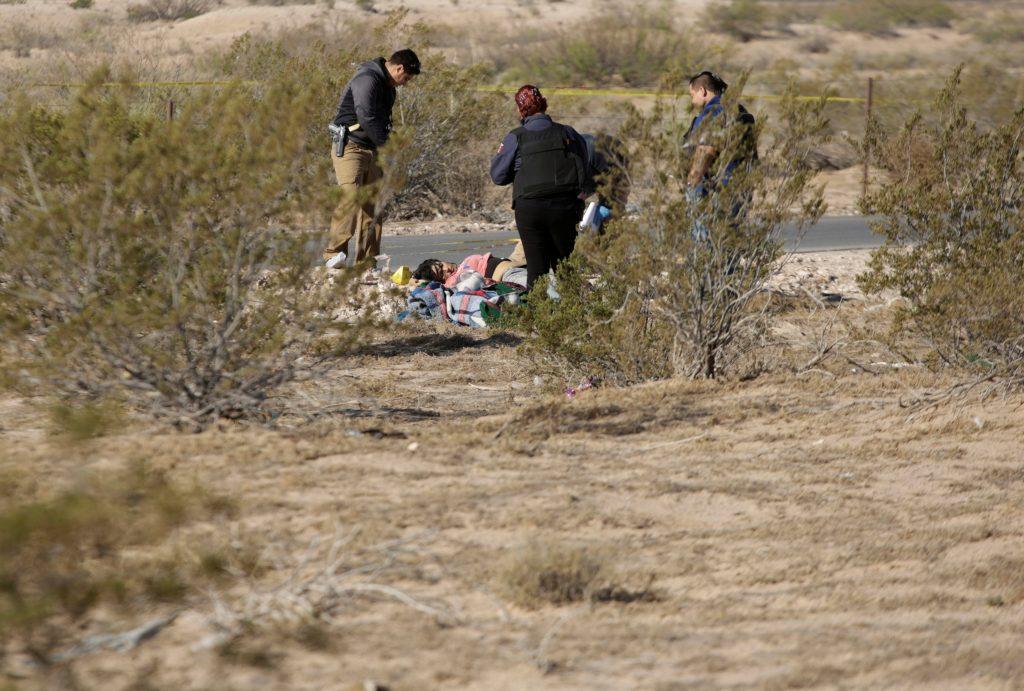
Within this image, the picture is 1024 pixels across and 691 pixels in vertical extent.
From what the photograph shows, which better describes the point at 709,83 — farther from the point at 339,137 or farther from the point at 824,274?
the point at 824,274

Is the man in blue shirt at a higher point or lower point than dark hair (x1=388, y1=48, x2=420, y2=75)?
lower

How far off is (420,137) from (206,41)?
29.2 metres

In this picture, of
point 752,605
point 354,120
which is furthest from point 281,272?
point 354,120

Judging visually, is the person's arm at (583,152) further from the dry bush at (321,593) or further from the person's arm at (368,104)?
the dry bush at (321,593)

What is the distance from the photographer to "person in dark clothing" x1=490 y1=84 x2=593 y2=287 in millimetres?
7941

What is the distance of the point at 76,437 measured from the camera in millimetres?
3416

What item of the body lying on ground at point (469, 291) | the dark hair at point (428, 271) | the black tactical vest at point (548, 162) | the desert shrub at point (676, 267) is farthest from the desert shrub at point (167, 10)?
the desert shrub at point (676, 267)

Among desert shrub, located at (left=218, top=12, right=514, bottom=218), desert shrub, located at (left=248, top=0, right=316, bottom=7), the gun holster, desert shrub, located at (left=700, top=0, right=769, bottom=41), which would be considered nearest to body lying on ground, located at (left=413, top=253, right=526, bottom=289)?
the gun holster

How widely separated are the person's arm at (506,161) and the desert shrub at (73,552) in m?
4.80

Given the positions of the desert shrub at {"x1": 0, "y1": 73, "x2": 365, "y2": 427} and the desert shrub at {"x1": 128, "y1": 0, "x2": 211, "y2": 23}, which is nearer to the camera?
the desert shrub at {"x1": 0, "y1": 73, "x2": 365, "y2": 427}

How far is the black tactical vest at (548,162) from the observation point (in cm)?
793

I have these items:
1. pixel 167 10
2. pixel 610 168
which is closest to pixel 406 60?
pixel 610 168

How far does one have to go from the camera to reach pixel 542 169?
7.95 m

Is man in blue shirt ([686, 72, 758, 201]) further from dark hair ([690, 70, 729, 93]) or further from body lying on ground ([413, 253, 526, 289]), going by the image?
body lying on ground ([413, 253, 526, 289])
